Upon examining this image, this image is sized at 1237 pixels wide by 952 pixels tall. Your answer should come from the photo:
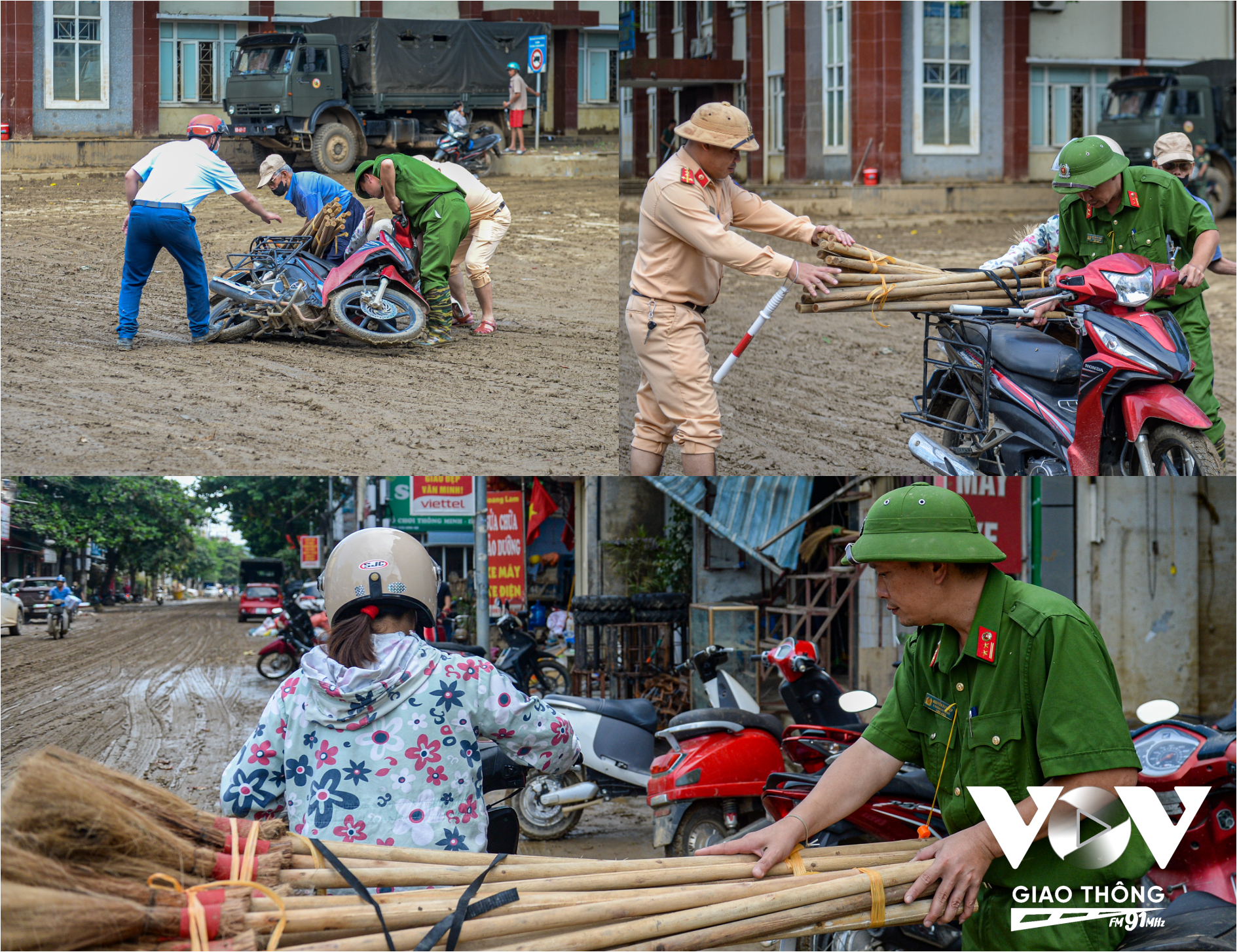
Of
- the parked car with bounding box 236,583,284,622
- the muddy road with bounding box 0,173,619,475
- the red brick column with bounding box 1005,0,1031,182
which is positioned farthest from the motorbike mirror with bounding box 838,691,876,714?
the red brick column with bounding box 1005,0,1031,182

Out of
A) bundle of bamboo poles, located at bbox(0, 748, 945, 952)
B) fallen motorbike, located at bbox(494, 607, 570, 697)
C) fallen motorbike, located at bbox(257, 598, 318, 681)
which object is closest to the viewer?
bundle of bamboo poles, located at bbox(0, 748, 945, 952)

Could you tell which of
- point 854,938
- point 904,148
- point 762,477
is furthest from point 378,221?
point 904,148

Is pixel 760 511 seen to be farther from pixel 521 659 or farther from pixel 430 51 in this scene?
pixel 430 51

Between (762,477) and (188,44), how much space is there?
4960mm

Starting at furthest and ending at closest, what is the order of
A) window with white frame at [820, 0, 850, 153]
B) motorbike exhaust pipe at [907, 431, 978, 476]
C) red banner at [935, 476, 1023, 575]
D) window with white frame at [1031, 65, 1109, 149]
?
window with white frame at [1031, 65, 1109, 149]
window with white frame at [820, 0, 850, 153]
red banner at [935, 476, 1023, 575]
motorbike exhaust pipe at [907, 431, 978, 476]

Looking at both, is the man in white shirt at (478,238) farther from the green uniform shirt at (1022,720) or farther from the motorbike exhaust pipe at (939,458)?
the green uniform shirt at (1022,720)

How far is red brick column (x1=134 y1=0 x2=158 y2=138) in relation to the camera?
596 cm

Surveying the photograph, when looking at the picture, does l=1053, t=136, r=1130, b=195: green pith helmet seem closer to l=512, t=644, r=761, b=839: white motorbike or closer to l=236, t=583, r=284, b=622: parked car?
l=512, t=644, r=761, b=839: white motorbike

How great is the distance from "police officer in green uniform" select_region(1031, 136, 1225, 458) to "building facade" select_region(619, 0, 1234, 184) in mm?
11110

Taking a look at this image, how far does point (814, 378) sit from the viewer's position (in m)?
8.40

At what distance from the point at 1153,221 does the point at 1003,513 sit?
3168mm

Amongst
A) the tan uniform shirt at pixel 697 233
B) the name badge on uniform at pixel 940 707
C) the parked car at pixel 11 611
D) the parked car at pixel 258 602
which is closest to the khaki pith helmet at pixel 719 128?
the tan uniform shirt at pixel 697 233

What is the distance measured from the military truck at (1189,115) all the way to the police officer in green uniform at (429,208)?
12.3 meters

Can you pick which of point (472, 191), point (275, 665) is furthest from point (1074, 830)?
point (275, 665)
